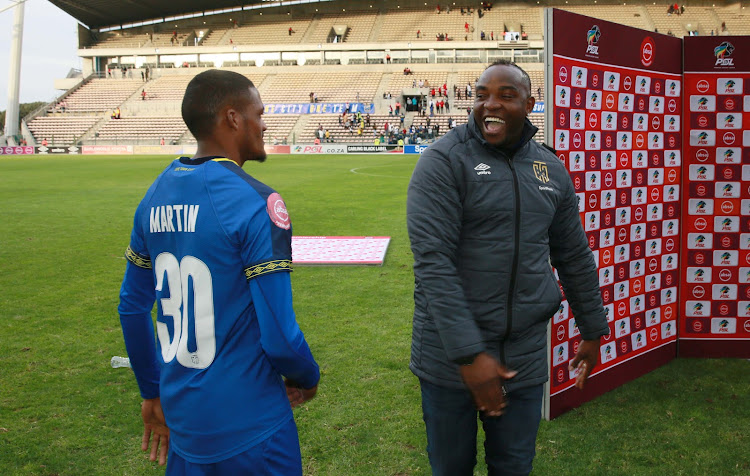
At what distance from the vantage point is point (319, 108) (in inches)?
1919

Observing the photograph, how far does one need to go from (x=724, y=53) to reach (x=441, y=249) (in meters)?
4.00

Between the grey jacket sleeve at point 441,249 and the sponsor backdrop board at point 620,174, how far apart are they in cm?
178

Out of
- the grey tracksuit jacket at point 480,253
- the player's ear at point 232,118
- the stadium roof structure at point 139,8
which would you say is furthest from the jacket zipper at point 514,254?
the stadium roof structure at point 139,8

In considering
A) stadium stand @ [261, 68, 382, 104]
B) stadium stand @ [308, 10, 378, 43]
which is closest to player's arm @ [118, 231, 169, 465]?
stadium stand @ [261, 68, 382, 104]

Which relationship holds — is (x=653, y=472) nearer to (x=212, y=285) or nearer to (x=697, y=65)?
(x=212, y=285)

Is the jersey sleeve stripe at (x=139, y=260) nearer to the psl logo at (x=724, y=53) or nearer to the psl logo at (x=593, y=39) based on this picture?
the psl logo at (x=593, y=39)

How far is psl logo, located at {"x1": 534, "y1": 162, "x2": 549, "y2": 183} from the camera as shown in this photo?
2443 mm

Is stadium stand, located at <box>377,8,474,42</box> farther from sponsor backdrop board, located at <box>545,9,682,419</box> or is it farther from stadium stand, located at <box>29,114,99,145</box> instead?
sponsor backdrop board, located at <box>545,9,682,419</box>

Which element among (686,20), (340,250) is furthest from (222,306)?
(686,20)

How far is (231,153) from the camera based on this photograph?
79.7 inches

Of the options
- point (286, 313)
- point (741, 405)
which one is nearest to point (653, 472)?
point (741, 405)

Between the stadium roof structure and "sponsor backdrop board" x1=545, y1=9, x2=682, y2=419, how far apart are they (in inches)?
2589

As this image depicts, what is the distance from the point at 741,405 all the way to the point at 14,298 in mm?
7351

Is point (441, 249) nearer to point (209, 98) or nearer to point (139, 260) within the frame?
point (209, 98)
